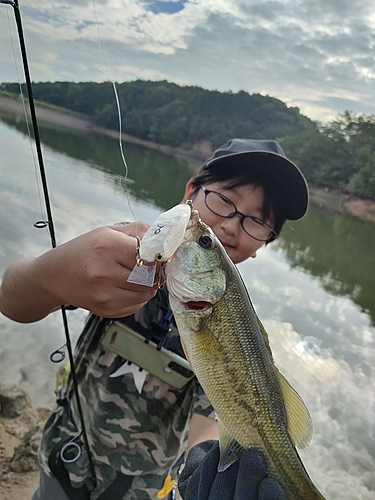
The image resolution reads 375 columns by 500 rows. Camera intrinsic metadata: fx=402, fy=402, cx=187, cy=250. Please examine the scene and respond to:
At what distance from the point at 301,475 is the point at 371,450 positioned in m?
5.33

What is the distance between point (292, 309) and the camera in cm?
1008

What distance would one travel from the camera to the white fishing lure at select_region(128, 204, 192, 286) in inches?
49.8

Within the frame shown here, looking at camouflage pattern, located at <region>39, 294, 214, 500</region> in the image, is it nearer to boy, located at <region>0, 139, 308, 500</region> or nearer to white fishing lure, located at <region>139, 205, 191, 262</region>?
boy, located at <region>0, 139, 308, 500</region>

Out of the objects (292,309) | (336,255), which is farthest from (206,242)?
(336,255)

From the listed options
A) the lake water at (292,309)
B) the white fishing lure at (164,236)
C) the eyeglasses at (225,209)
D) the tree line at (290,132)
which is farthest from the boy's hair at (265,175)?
the tree line at (290,132)

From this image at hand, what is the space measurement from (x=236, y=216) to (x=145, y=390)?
3.97 feet

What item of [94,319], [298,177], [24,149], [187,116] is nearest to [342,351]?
[298,177]

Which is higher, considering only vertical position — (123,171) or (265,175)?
(265,175)

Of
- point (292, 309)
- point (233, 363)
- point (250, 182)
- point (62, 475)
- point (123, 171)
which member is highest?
point (250, 182)

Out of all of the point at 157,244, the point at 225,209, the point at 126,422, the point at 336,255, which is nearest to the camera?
the point at 157,244

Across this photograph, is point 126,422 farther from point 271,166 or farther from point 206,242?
point 271,166

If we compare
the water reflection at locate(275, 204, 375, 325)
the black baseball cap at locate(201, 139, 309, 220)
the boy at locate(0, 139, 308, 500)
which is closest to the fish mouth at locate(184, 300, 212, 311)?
the boy at locate(0, 139, 308, 500)

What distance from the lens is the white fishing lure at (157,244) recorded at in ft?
A: 4.15

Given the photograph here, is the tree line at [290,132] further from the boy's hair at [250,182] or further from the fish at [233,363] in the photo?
the fish at [233,363]
